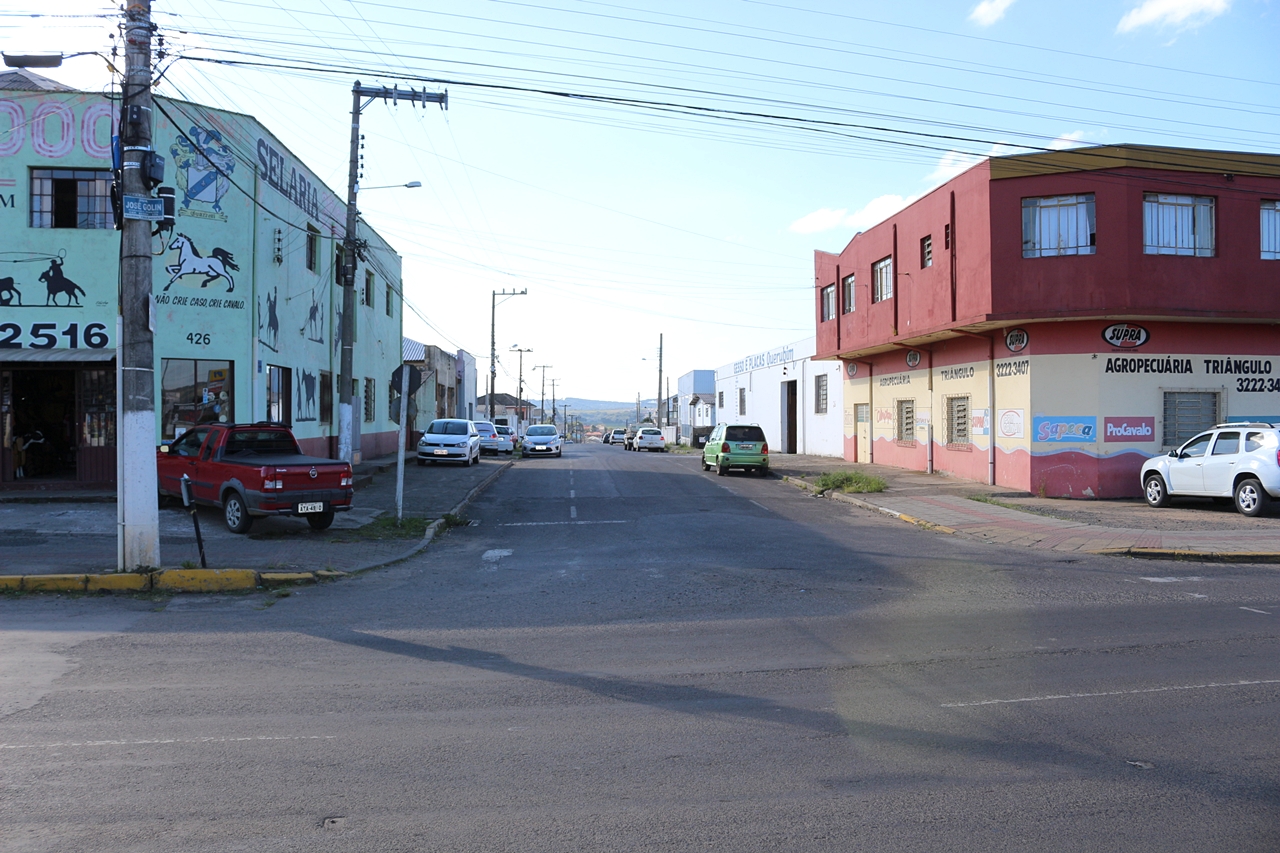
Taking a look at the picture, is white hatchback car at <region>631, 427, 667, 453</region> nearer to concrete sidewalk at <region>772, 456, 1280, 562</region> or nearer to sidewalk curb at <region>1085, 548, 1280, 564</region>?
concrete sidewalk at <region>772, 456, 1280, 562</region>

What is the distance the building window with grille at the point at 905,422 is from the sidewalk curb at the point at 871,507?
13.3 feet

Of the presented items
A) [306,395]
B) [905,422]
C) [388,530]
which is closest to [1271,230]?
[905,422]

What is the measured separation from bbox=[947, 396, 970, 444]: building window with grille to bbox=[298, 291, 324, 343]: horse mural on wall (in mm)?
17468

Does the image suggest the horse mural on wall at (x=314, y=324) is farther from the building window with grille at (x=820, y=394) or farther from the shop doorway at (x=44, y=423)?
the building window with grille at (x=820, y=394)

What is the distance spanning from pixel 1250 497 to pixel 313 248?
23.2m

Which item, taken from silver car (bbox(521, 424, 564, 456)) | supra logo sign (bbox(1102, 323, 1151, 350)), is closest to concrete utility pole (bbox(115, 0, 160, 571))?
supra logo sign (bbox(1102, 323, 1151, 350))

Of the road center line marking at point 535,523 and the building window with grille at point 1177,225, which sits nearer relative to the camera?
the road center line marking at point 535,523

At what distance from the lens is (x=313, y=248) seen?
25500mm

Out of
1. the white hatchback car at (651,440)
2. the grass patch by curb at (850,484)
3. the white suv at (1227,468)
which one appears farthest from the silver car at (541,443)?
the white suv at (1227,468)

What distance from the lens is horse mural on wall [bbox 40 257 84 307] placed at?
17703 mm

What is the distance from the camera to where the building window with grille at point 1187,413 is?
20.0 metres

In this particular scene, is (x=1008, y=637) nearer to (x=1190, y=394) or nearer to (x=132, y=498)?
(x=132, y=498)

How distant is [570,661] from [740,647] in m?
1.48

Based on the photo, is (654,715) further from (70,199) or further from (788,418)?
(788,418)
